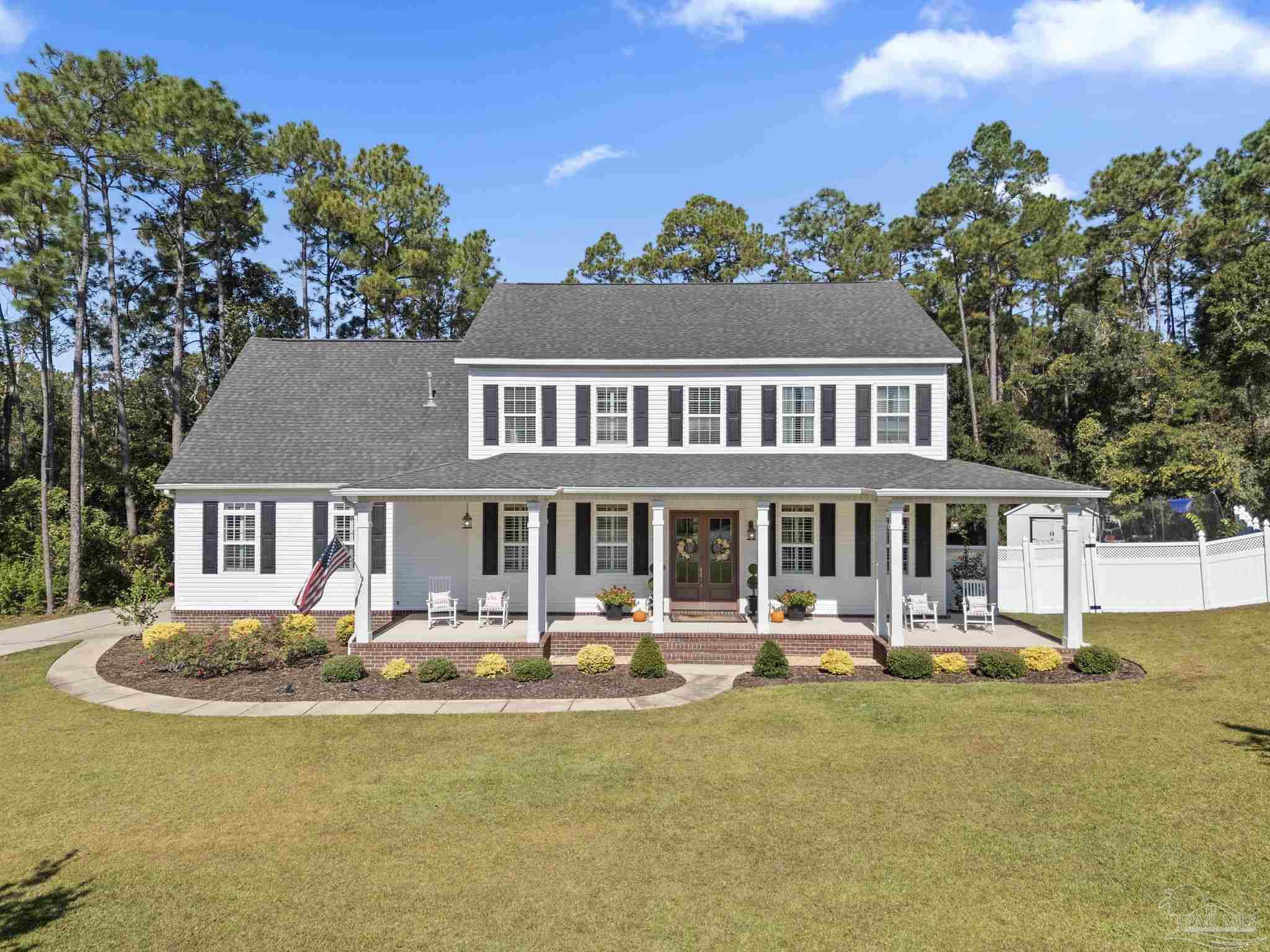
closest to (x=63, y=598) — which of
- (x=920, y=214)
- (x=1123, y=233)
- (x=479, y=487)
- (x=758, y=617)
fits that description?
(x=479, y=487)

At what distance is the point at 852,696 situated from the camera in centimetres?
1278

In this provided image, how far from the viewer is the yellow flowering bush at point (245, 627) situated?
15.7 metres

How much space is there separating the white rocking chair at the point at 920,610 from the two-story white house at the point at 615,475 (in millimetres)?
595

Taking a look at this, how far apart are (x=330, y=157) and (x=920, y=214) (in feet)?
99.8

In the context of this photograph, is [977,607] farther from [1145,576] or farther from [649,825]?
[649,825]

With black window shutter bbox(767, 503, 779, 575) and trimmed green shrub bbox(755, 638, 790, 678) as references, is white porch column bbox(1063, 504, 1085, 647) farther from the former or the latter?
black window shutter bbox(767, 503, 779, 575)

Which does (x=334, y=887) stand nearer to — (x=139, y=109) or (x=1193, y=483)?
(x=139, y=109)

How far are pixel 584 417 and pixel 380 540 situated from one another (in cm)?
597

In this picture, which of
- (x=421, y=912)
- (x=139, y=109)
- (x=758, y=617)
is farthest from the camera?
(x=139, y=109)

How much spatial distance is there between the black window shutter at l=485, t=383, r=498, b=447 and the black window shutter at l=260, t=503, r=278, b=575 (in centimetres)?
563

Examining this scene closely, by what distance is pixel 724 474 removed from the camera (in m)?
16.7

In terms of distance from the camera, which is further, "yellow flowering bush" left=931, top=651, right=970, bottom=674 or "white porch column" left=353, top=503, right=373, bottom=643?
"white porch column" left=353, top=503, right=373, bottom=643

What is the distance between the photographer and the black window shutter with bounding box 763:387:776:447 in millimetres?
18578

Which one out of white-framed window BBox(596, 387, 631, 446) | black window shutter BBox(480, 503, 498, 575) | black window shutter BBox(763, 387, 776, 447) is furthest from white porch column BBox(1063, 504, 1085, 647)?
black window shutter BBox(480, 503, 498, 575)
